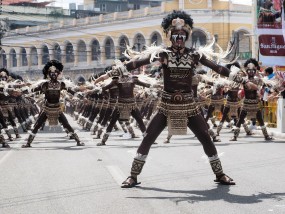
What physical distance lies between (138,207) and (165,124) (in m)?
2.31

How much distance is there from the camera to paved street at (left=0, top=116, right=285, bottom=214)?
741cm

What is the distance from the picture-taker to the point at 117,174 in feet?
33.9

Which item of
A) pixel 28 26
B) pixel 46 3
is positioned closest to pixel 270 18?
pixel 28 26

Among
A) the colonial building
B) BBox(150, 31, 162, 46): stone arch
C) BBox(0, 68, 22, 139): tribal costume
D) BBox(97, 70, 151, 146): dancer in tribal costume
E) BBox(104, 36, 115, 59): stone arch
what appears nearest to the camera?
BBox(97, 70, 151, 146): dancer in tribal costume

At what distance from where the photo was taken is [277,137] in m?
20.1

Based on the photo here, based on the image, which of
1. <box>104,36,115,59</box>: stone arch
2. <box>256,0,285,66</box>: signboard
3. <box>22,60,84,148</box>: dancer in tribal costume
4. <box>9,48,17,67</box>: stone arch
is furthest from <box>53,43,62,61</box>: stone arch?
<box>22,60,84,148</box>: dancer in tribal costume

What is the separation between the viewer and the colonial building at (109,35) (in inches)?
2468

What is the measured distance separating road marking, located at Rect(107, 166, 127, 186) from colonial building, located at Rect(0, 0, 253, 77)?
43777mm

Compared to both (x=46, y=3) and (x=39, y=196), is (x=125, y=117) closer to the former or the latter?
(x=39, y=196)

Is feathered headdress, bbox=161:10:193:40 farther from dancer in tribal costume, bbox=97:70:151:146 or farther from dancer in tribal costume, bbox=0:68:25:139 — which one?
dancer in tribal costume, bbox=0:68:25:139

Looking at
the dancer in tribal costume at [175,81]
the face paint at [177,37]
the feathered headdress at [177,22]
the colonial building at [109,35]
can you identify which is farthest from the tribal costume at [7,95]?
the colonial building at [109,35]

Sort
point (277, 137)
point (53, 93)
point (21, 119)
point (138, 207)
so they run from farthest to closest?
1. point (21, 119)
2. point (277, 137)
3. point (53, 93)
4. point (138, 207)

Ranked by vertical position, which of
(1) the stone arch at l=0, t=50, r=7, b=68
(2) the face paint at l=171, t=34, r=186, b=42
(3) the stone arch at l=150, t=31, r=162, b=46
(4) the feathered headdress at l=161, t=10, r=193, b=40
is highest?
(4) the feathered headdress at l=161, t=10, r=193, b=40

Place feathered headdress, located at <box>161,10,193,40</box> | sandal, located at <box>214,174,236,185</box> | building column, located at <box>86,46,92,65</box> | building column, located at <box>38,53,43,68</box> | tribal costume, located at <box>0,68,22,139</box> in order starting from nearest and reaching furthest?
sandal, located at <box>214,174,236,185</box>
feathered headdress, located at <box>161,10,193,40</box>
tribal costume, located at <box>0,68,22,139</box>
building column, located at <box>86,46,92,65</box>
building column, located at <box>38,53,43,68</box>
